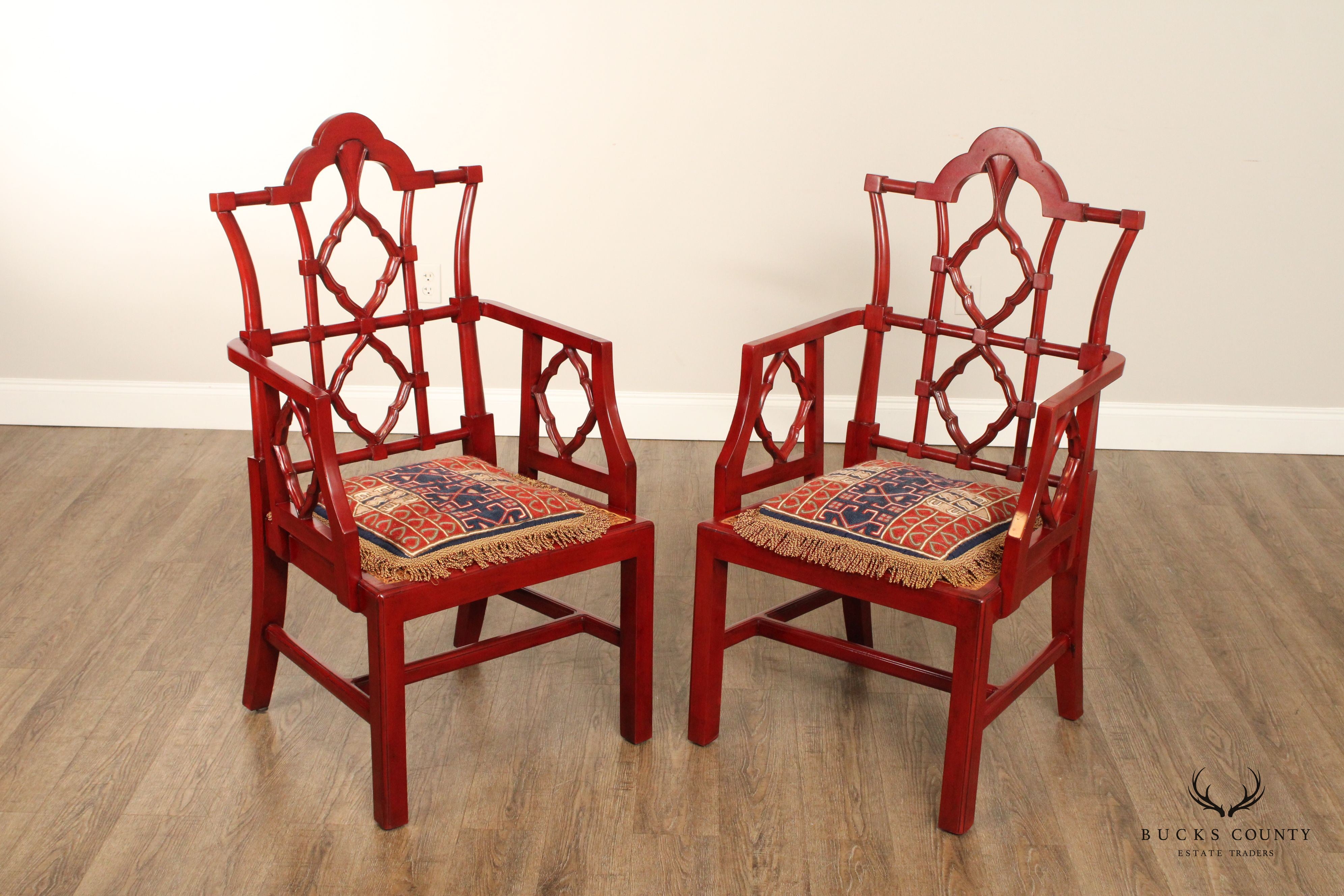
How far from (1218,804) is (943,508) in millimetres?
637

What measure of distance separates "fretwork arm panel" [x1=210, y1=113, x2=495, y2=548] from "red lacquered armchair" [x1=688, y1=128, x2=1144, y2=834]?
49cm

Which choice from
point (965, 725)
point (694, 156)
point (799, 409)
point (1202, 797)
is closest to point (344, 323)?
point (799, 409)

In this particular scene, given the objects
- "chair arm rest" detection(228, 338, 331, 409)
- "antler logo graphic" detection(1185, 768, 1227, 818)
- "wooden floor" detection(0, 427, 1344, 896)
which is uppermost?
"chair arm rest" detection(228, 338, 331, 409)

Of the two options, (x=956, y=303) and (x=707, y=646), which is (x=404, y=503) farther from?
(x=956, y=303)

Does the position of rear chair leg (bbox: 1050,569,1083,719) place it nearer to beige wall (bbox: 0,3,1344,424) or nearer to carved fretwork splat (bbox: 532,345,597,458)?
carved fretwork splat (bbox: 532,345,597,458)

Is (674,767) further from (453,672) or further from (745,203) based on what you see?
(745,203)

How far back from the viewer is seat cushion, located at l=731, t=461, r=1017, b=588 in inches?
67.1

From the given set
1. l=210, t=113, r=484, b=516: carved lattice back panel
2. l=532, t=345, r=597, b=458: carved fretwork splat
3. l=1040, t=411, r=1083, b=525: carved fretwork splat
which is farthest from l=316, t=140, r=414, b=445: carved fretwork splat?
l=1040, t=411, r=1083, b=525: carved fretwork splat

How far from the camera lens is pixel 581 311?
3572 mm

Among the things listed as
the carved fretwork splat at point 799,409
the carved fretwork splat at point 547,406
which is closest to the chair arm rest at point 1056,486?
the carved fretwork splat at point 799,409

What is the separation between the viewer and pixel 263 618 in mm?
2010

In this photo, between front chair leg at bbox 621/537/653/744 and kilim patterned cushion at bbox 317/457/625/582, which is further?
front chair leg at bbox 621/537/653/744

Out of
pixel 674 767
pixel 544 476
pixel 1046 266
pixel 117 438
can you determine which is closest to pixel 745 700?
pixel 674 767

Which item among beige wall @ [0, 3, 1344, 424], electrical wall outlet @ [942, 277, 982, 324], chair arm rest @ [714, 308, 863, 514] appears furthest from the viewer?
electrical wall outlet @ [942, 277, 982, 324]
